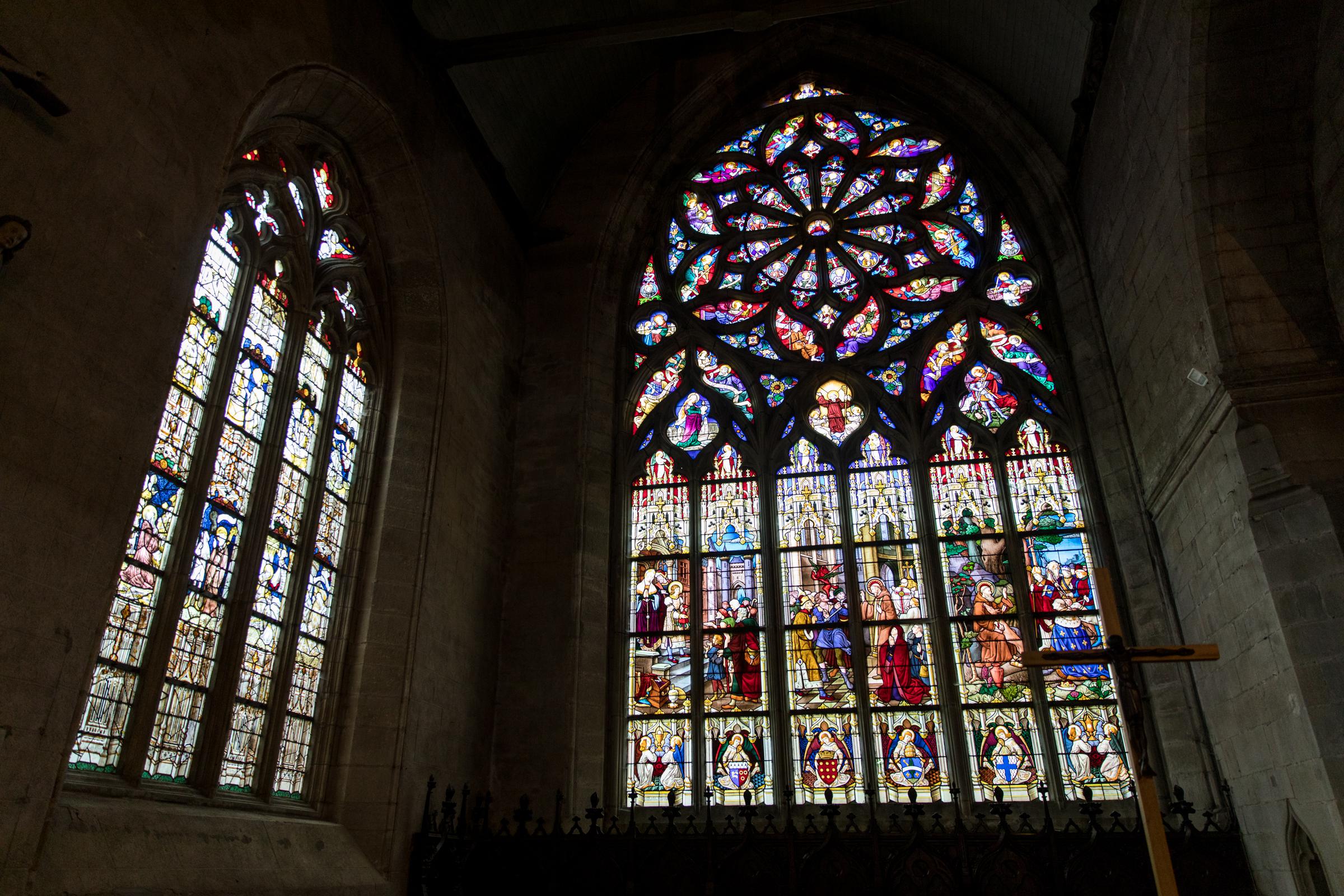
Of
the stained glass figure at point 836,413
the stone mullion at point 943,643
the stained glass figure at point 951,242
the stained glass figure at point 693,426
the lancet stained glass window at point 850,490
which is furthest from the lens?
the stained glass figure at point 951,242

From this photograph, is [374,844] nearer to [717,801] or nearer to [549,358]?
[717,801]

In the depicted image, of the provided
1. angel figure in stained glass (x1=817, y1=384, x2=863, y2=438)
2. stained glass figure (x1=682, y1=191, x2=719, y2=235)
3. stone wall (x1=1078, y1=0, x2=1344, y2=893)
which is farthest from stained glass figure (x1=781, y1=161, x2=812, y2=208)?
stone wall (x1=1078, y1=0, x2=1344, y2=893)

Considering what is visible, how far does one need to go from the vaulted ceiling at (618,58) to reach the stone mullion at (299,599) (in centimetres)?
362

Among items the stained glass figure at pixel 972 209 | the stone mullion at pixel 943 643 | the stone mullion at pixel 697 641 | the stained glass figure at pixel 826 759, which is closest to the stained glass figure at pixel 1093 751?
the stone mullion at pixel 943 643

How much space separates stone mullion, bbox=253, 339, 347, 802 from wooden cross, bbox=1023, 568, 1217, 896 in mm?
4637

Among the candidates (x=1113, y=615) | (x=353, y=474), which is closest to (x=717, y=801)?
(x=353, y=474)

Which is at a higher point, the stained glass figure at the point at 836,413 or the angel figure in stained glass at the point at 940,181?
the angel figure in stained glass at the point at 940,181

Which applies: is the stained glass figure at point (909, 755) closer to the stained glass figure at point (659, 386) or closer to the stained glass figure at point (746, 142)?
the stained glass figure at point (659, 386)

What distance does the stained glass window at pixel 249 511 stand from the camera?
18.1 ft

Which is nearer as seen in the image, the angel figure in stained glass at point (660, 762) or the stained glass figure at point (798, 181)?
the angel figure in stained glass at point (660, 762)

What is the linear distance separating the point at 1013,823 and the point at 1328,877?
246 cm

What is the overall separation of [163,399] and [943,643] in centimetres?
635

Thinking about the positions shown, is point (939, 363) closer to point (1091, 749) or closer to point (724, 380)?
point (724, 380)

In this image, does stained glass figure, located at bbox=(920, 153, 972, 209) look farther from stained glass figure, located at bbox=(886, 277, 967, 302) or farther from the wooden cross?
the wooden cross
